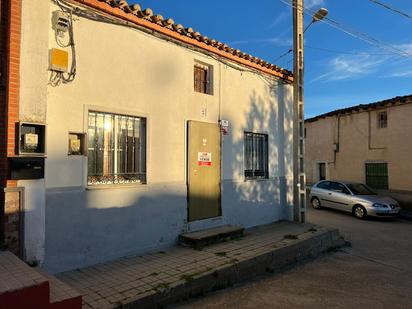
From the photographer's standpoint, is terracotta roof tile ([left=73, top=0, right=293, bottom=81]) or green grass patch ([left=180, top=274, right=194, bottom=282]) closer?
green grass patch ([left=180, top=274, right=194, bottom=282])

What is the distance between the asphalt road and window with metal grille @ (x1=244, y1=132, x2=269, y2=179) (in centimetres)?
273

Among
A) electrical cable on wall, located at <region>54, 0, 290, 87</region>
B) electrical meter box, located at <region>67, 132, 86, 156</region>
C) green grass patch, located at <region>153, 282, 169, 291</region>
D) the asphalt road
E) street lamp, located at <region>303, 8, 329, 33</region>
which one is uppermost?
street lamp, located at <region>303, 8, 329, 33</region>

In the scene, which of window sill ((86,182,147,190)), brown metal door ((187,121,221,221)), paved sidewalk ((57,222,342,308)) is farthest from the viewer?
brown metal door ((187,121,221,221))

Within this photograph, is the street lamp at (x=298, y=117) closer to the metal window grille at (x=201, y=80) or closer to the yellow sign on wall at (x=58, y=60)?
the metal window grille at (x=201, y=80)

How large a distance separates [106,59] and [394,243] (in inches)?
337

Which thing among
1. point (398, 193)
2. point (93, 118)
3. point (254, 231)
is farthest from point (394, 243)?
point (93, 118)

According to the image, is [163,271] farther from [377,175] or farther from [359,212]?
[377,175]

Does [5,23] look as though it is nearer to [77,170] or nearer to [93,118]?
[93,118]

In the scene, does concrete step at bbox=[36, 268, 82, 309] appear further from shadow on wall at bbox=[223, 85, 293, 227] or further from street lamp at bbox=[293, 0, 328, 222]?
street lamp at bbox=[293, 0, 328, 222]

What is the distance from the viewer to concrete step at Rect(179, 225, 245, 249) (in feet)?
22.5

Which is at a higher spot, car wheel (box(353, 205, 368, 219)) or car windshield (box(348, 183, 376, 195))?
car windshield (box(348, 183, 376, 195))

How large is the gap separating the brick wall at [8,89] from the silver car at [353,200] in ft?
39.1

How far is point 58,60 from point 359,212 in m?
11.9

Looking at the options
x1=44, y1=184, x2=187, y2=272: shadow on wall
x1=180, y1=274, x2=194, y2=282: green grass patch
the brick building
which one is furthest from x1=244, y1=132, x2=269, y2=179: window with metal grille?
the brick building
